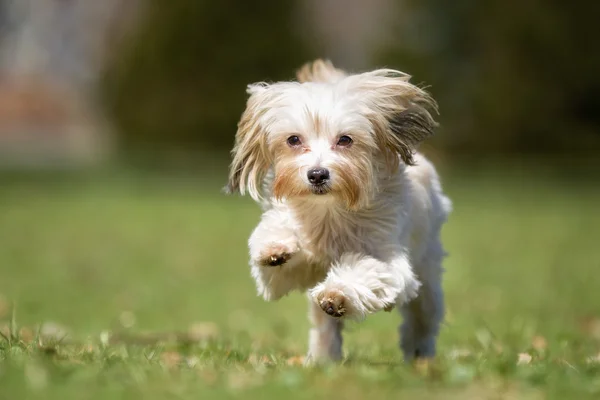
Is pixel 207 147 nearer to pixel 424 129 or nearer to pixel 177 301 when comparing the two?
pixel 177 301

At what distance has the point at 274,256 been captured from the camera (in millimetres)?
4996

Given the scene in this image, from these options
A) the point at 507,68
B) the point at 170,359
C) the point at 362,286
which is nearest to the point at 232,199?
the point at 507,68

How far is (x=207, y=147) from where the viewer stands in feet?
121

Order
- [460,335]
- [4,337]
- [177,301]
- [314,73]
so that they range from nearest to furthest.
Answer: [4,337], [314,73], [460,335], [177,301]

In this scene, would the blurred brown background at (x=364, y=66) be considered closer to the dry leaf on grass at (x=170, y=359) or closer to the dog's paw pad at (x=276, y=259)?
the dry leaf on grass at (x=170, y=359)

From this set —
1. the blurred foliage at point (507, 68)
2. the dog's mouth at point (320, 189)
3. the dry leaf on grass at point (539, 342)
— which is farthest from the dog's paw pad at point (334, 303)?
the blurred foliage at point (507, 68)

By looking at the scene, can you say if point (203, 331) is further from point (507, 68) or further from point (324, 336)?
point (507, 68)

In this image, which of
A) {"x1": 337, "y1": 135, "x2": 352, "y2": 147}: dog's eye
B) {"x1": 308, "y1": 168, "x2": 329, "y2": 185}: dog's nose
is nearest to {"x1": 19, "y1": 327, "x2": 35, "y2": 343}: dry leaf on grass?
{"x1": 308, "y1": 168, "x2": 329, "y2": 185}: dog's nose

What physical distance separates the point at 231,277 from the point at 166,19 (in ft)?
82.8

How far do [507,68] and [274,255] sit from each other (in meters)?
29.5

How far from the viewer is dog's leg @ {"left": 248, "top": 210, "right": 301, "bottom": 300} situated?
5.03 m

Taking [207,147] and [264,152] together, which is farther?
[207,147]

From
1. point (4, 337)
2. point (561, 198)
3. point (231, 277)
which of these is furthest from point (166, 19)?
point (4, 337)

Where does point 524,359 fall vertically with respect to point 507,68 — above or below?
below
